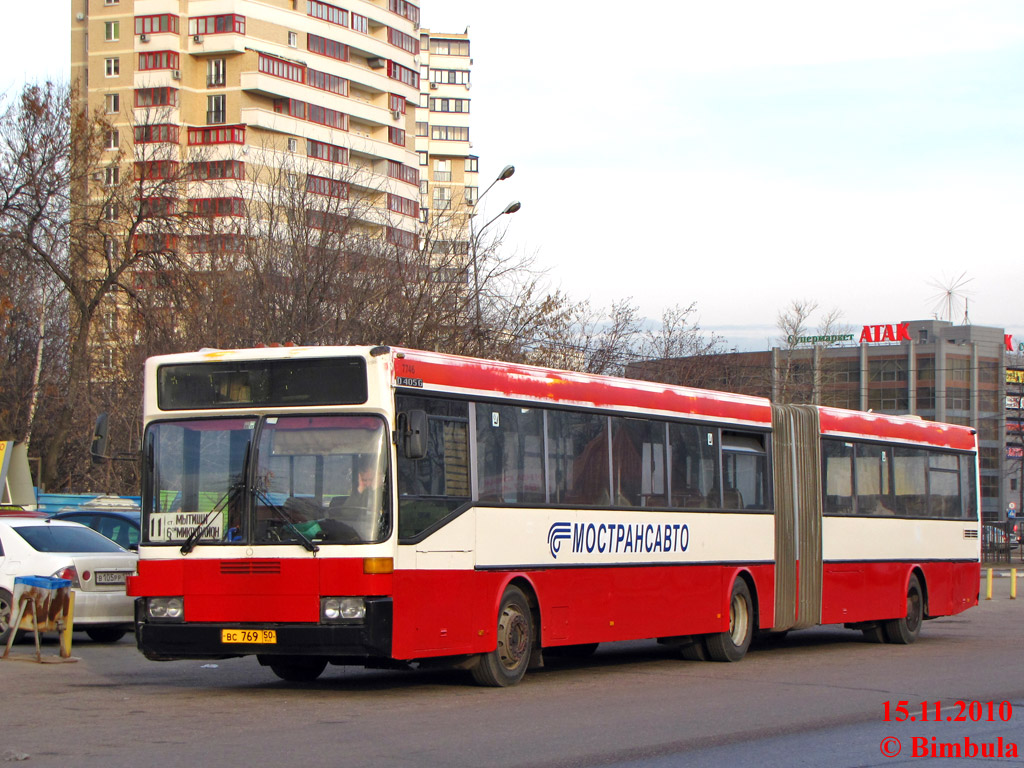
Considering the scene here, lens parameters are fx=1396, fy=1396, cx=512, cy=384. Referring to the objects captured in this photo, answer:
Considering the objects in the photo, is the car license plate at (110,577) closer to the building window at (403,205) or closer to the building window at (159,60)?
the building window at (159,60)

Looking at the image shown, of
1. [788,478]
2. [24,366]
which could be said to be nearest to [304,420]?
[788,478]

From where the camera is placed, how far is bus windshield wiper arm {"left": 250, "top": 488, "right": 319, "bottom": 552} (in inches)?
450

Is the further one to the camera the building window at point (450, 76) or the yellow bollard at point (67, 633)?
the building window at point (450, 76)

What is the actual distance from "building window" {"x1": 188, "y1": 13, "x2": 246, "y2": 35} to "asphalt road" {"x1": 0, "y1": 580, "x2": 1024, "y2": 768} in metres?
75.0

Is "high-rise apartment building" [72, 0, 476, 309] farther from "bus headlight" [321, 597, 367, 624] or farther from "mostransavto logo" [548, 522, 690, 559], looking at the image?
"bus headlight" [321, 597, 367, 624]

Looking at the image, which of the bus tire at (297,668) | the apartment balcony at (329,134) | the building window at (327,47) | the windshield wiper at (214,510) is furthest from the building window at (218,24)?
the windshield wiper at (214,510)

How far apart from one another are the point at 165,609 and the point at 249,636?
2.93ft

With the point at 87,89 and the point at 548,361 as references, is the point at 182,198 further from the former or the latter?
the point at 87,89

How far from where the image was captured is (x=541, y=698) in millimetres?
12094

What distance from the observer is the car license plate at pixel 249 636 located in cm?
1151

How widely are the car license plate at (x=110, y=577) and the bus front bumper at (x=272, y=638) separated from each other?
5.05m

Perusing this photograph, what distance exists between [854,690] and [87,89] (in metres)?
83.4

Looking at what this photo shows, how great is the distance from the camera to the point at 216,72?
8819cm

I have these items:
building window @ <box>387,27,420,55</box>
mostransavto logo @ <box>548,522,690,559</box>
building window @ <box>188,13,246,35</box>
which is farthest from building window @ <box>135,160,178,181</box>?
building window @ <box>387,27,420,55</box>
